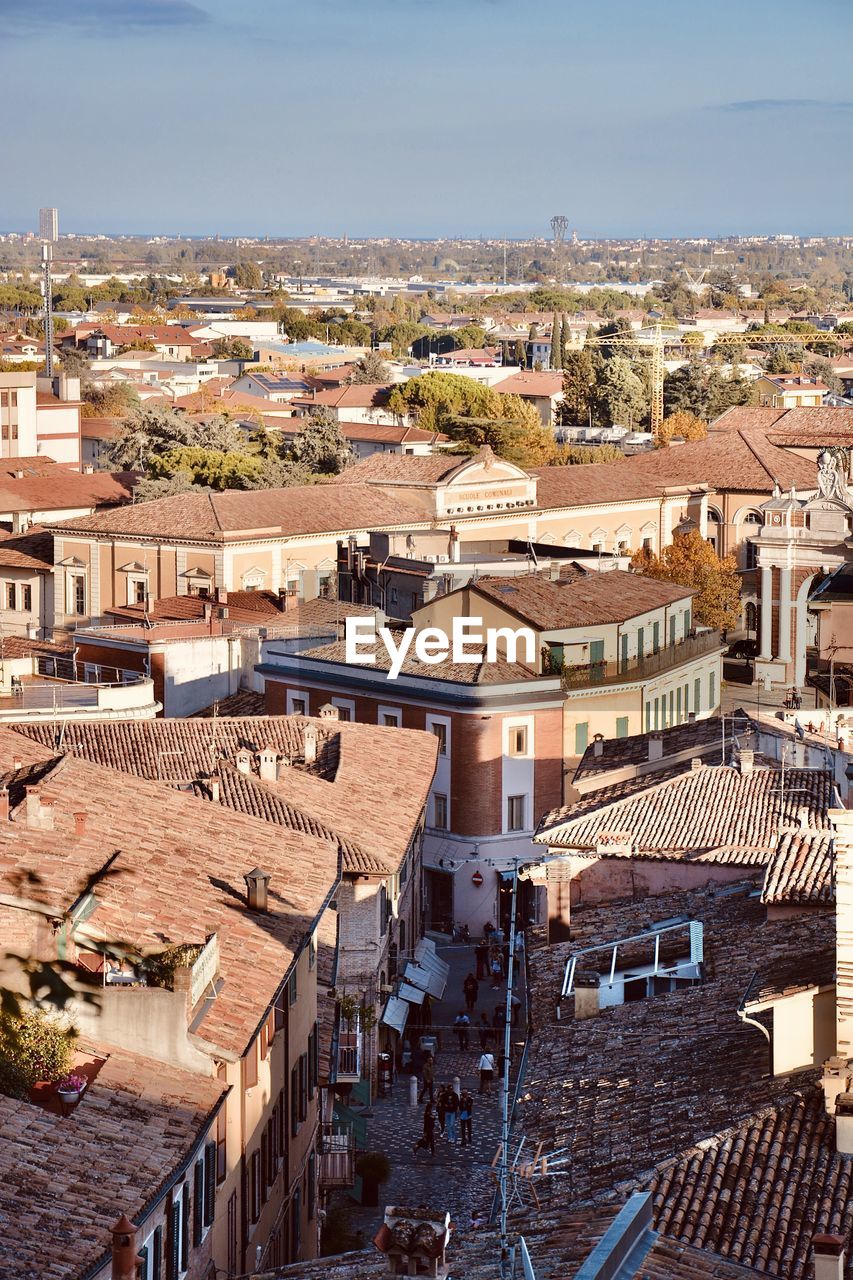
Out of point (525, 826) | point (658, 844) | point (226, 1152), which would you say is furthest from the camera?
point (525, 826)

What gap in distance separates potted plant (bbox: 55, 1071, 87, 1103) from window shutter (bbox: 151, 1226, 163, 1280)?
0.75 meters

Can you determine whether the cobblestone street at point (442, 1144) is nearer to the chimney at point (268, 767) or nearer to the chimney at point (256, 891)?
the chimney at point (256, 891)

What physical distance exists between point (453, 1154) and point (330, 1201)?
2.05 meters

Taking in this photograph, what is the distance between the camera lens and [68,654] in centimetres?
3625

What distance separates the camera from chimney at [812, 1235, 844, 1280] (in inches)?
357

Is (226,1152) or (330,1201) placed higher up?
(226,1152)

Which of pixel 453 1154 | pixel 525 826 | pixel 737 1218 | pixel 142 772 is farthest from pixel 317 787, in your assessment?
pixel 737 1218

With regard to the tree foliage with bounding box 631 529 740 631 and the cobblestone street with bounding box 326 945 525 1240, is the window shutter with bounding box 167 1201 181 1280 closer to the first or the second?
the cobblestone street with bounding box 326 945 525 1240

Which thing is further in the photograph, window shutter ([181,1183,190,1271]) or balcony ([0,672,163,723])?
balcony ([0,672,163,723])

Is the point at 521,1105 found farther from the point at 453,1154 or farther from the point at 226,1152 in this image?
the point at 453,1154

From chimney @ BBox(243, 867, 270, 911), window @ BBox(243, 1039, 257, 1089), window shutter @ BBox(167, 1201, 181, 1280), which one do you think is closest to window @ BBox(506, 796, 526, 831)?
chimney @ BBox(243, 867, 270, 911)

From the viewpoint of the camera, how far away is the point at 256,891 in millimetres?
15297

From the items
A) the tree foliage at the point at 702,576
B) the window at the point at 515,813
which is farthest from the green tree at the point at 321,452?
the window at the point at 515,813

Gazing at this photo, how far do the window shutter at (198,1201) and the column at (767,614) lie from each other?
29.6m
